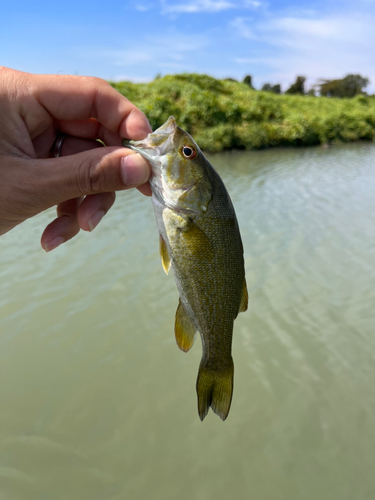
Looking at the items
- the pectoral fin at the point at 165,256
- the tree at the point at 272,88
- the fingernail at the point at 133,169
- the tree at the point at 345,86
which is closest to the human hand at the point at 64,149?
the fingernail at the point at 133,169

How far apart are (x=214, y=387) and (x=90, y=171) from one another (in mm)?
1498

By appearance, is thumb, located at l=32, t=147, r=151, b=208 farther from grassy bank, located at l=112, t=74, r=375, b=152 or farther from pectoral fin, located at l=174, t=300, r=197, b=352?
grassy bank, located at l=112, t=74, r=375, b=152

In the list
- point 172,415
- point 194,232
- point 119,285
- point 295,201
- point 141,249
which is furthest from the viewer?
point 295,201

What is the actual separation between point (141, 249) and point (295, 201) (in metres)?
5.67

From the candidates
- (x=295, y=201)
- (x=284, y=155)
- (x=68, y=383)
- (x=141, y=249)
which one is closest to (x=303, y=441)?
Answer: (x=68, y=383)

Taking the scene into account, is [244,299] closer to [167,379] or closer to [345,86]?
[167,379]

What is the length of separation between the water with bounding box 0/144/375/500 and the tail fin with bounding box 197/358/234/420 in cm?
173

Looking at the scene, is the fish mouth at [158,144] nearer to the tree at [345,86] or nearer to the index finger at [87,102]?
the index finger at [87,102]

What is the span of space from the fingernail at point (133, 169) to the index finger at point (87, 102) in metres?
0.65

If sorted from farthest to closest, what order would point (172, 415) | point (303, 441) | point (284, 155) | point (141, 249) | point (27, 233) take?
1. point (284, 155)
2. point (27, 233)
3. point (141, 249)
4. point (172, 415)
5. point (303, 441)

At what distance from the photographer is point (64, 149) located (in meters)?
3.11

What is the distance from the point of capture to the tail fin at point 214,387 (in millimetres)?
2229

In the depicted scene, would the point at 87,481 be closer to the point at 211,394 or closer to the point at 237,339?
the point at 211,394

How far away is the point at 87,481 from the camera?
3.45 m
